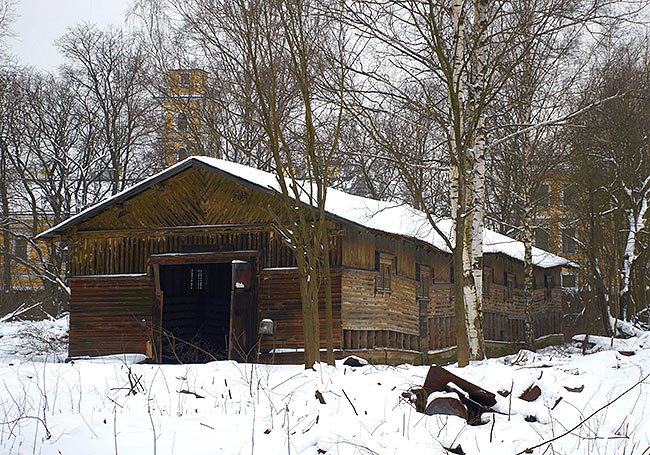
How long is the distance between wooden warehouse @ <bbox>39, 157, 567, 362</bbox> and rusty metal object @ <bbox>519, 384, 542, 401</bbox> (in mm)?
8164

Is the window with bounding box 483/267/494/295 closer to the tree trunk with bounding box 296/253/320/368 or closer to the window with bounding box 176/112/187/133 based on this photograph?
the window with bounding box 176/112/187/133

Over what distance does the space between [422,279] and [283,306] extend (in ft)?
19.5

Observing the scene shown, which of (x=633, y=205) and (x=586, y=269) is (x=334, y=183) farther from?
(x=633, y=205)

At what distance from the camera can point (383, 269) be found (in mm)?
19031

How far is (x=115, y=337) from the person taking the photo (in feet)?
60.6

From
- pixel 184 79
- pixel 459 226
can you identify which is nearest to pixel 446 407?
pixel 459 226

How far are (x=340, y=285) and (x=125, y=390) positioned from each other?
859 cm

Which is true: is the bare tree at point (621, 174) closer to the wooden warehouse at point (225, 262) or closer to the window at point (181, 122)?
the wooden warehouse at point (225, 262)

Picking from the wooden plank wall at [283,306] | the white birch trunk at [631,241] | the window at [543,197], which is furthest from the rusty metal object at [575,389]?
the window at [543,197]

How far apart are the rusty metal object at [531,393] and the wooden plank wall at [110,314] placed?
12.0 m

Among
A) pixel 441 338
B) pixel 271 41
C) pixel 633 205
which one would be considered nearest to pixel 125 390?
pixel 271 41

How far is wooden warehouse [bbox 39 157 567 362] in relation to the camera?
55.8ft

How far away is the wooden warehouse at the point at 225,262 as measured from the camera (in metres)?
17.0

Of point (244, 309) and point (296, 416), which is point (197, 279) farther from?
point (296, 416)
